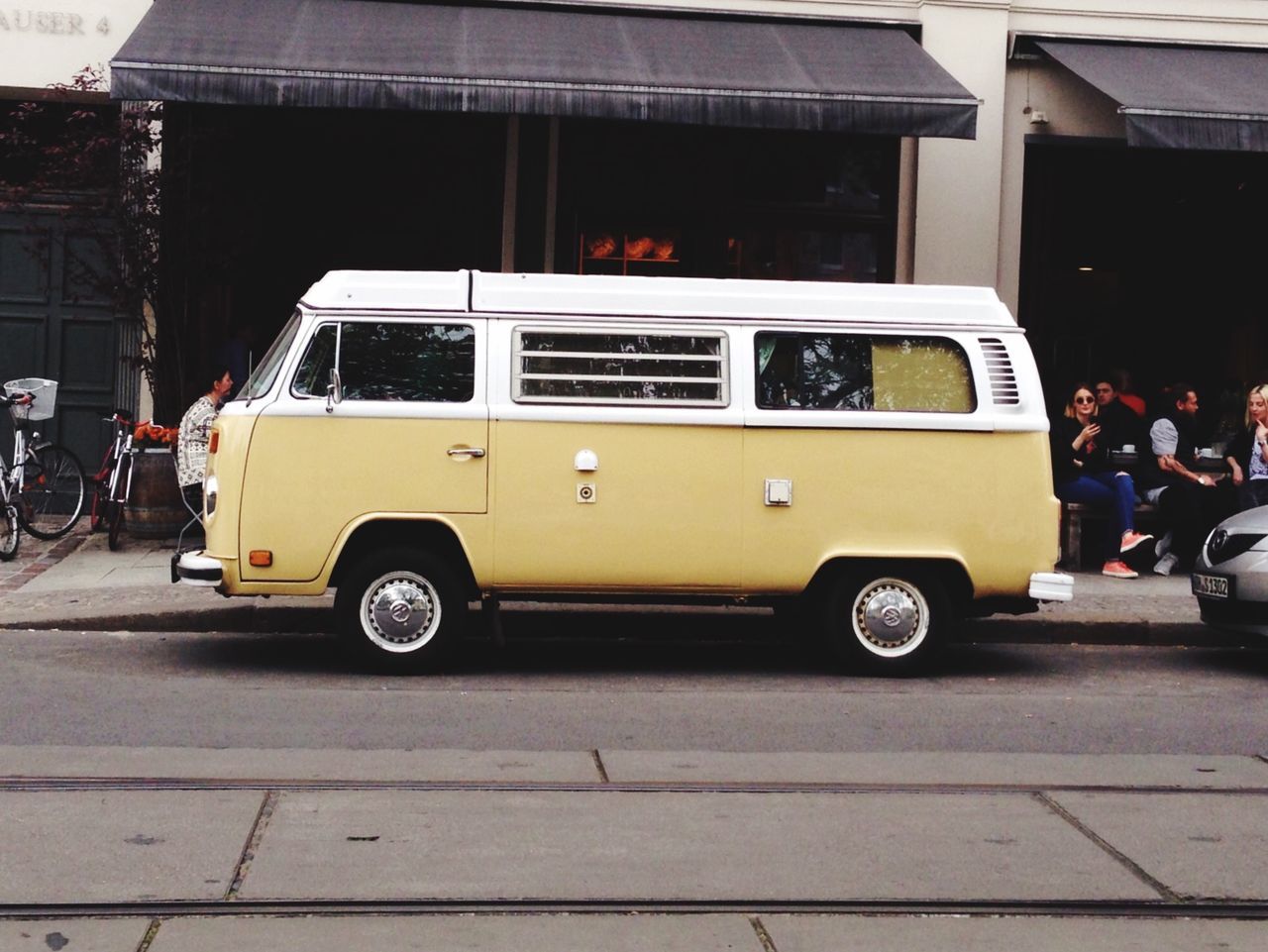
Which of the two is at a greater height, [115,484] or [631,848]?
[115,484]

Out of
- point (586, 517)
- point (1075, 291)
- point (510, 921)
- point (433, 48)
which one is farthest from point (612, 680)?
point (1075, 291)

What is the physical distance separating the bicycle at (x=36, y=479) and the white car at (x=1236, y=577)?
8.47 m

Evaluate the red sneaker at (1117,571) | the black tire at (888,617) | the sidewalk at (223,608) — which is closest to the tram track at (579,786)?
the black tire at (888,617)

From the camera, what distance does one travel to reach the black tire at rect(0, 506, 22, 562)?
1291cm

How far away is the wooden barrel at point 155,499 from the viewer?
44.0 ft

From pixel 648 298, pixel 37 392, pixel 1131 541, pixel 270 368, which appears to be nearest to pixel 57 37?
pixel 37 392

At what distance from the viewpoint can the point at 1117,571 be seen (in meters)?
13.5

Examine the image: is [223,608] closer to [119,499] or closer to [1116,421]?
[119,499]

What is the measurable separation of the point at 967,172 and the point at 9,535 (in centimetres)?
874

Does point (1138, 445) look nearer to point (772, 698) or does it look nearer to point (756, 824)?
point (772, 698)

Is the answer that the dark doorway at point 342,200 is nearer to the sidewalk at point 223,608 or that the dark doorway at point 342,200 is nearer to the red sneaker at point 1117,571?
the sidewalk at point 223,608

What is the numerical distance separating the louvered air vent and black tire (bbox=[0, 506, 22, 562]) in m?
7.50

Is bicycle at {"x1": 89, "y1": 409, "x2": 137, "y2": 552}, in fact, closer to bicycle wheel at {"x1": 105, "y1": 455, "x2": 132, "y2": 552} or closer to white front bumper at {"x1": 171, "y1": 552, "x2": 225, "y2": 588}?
bicycle wheel at {"x1": 105, "y1": 455, "x2": 132, "y2": 552}

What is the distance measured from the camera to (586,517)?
30.4 ft
